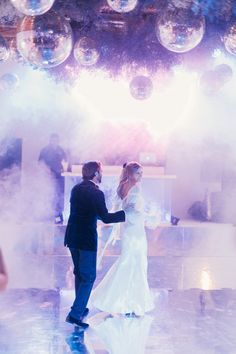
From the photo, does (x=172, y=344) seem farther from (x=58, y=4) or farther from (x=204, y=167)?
(x=204, y=167)

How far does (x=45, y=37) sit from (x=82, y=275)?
2149 millimetres

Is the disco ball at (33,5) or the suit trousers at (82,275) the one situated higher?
the disco ball at (33,5)

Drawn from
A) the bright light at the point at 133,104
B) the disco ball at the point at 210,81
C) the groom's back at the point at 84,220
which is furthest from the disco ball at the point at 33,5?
the bright light at the point at 133,104

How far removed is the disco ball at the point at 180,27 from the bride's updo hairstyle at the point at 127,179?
138 centimetres

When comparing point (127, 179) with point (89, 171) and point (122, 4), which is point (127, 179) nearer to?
point (89, 171)

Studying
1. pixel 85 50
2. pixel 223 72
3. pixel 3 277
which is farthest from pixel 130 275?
pixel 3 277

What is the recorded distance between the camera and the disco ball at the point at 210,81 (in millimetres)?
6645

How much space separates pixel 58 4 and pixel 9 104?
233 inches

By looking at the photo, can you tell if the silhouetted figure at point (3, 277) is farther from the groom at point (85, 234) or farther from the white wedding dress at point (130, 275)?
the white wedding dress at point (130, 275)

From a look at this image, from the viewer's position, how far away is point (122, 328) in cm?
496

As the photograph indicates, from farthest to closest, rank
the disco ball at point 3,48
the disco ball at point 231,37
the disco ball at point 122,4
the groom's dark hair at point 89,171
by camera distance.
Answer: the disco ball at point 3,48
the groom's dark hair at point 89,171
the disco ball at point 231,37
the disco ball at point 122,4

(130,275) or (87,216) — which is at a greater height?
(87,216)

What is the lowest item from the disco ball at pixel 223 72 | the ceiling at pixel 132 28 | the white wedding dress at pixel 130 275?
the white wedding dress at pixel 130 275

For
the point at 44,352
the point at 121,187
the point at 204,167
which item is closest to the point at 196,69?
the point at 121,187
